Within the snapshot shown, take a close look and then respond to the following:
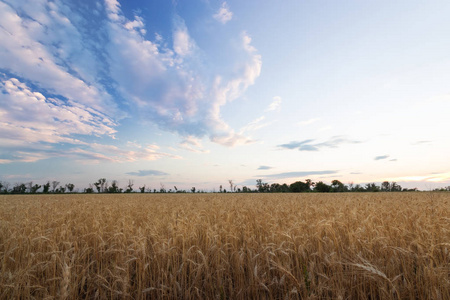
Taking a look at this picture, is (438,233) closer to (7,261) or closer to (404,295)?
(404,295)

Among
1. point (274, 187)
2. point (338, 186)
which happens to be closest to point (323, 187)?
point (338, 186)

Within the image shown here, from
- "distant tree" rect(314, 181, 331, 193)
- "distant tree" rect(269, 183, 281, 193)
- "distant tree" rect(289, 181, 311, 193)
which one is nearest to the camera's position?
"distant tree" rect(314, 181, 331, 193)

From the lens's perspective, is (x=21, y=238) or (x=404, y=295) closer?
(x=404, y=295)

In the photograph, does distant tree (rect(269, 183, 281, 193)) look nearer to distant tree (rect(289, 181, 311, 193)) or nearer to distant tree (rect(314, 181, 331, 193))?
distant tree (rect(289, 181, 311, 193))

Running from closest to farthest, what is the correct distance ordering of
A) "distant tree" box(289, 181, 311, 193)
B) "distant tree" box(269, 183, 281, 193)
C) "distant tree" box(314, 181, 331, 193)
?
"distant tree" box(314, 181, 331, 193)
"distant tree" box(289, 181, 311, 193)
"distant tree" box(269, 183, 281, 193)

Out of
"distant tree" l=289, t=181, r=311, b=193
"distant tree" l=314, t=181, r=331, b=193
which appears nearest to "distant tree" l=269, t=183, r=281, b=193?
"distant tree" l=289, t=181, r=311, b=193

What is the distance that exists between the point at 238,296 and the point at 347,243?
10.7ft

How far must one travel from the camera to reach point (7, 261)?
13.4 ft

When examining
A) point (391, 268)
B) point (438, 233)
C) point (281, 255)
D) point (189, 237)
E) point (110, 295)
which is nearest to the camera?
point (110, 295)

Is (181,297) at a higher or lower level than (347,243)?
lower

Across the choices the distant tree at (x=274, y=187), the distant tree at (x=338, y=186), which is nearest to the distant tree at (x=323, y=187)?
the distant tree at (x=338, y=186)

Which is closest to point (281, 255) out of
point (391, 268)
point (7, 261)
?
point (391, 268)

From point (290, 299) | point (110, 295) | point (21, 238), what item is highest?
point (21, 238)

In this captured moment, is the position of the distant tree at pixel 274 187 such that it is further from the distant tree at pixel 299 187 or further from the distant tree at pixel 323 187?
the distant tree at pixel 323 187
